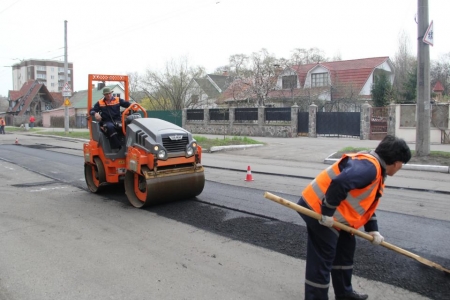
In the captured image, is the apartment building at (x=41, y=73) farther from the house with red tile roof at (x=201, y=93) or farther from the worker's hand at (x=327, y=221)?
the worker's hand at (x=327, y=221)

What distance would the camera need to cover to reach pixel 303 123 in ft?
82.1

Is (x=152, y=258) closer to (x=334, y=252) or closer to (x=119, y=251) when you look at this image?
(x=119, y=251)

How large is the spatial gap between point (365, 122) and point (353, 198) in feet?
65.7

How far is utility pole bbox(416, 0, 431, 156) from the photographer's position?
44.3 ft

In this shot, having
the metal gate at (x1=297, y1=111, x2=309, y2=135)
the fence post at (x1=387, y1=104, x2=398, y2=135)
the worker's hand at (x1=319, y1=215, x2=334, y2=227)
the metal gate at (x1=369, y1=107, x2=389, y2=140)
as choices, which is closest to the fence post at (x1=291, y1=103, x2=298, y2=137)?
the metal gate at (x1=297, y1=111, x2=309, y2=135)

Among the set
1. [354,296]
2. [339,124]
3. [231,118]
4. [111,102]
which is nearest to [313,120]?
[339,124]

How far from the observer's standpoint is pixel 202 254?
16.0 feet

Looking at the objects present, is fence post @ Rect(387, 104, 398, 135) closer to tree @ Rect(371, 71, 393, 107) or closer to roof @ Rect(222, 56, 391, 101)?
tree @ Rect(371, 71, 393, 107)

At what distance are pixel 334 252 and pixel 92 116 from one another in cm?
623

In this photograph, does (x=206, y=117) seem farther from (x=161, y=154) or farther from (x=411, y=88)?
(x=161, y=154)

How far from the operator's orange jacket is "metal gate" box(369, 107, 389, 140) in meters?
19.6

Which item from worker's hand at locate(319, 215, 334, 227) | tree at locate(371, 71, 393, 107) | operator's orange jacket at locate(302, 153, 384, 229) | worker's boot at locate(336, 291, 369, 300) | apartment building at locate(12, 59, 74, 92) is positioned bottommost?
worker's boot at locate(336, 291, 369, 300)

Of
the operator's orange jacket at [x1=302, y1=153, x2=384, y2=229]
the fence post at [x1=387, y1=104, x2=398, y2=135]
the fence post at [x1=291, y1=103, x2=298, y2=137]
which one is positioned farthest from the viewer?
the fence post at [x1=291, y1=103, x2=298, y2=137]

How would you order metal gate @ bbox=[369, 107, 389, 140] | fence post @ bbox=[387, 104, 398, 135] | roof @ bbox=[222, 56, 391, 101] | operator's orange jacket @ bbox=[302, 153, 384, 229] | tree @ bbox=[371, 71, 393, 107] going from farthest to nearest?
roof @ bbox=[222, 56, 391, 101] < tree @ bbox=[371, 71, 393, 107] < metal gate @ bbox=[369, 107, 389, 140] < fence post @ bbox=[387, 104, 398, 135] < operator's orange jacket @ bbox=[302, 153, 384, 229]
